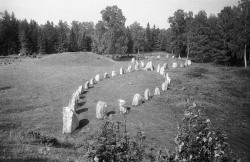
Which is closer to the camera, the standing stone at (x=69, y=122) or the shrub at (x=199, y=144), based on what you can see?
the shrub at (x=199, y=144)

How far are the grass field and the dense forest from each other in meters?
15.5

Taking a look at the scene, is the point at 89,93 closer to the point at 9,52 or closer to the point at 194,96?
the point at 194,96

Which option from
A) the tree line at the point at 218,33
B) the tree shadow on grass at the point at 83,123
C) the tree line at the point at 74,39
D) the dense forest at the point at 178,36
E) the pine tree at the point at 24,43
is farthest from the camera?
the pine tree at the point at 24,43

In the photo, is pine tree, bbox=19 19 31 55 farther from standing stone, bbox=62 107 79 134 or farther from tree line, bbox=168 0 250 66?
standing stone, bbox=62 107 79 134

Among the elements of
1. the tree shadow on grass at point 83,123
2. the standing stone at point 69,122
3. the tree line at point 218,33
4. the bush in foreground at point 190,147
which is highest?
the tree line at point 218,33

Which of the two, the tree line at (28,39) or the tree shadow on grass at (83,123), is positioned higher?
the tree line at (28,39)

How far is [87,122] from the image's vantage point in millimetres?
15984

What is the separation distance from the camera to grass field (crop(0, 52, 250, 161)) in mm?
12289

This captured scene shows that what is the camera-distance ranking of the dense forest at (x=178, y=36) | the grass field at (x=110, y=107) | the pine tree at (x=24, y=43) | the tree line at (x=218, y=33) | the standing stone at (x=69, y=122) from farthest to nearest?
1. the pine tree at (x=24, y=43)
2. the dense forest at (x=178, y=36)
3. the tree line at (x=218, y=33)
4. the standing stone at (x=69, y=122)
5. the grass field at (x=110, y=107)

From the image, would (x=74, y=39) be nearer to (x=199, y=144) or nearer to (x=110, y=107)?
(x=110, y=107)

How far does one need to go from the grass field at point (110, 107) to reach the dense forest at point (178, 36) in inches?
610

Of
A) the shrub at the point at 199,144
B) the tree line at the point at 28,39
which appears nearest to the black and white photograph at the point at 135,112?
the shrub at the point at 199,144

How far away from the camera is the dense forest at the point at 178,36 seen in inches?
1834

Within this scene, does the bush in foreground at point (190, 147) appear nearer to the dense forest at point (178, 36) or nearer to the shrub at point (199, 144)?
the shrub at point (199, 144)
